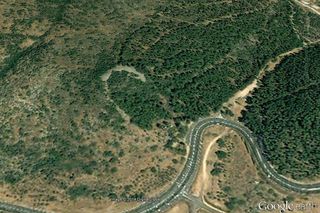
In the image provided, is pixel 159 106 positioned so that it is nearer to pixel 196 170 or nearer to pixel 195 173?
pixel 196 170

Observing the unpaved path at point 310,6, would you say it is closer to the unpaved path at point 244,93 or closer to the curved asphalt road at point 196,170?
Result: the unpaved path at point 244,93

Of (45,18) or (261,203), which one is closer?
(261,203)

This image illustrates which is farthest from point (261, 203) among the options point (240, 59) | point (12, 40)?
point (12, 40)

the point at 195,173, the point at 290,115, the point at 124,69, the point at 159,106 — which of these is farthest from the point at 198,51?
the point at 195,173

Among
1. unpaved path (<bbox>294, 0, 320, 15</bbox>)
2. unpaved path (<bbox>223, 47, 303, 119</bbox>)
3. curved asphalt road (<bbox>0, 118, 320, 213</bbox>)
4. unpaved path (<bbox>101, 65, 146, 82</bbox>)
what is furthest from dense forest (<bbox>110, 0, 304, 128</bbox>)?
unpaved path (<bbox>294, 0, 320, 15</bbox>)

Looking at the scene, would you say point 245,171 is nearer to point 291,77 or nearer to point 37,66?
point 291,77

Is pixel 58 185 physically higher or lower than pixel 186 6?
lower

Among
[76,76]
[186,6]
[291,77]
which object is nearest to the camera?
[76,76]
